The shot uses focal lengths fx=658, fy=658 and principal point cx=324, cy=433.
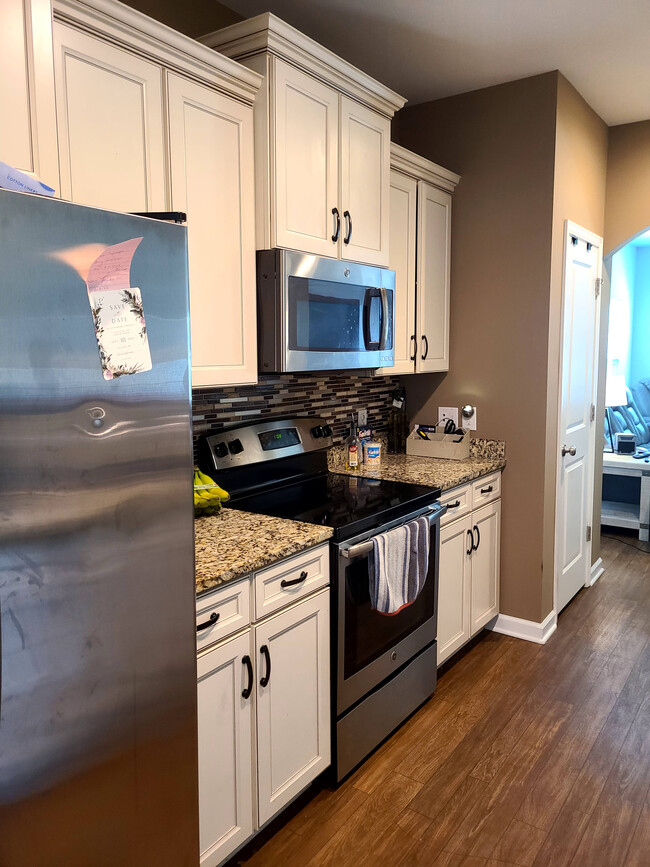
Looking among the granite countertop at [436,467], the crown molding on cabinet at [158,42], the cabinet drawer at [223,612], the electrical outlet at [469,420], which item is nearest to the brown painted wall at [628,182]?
the electrical outlet at [469,420]

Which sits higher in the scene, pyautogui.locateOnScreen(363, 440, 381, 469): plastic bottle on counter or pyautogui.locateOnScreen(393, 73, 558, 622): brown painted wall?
pyautogui.locateOnScreen(393, 73, 558, 622): brown painted wall

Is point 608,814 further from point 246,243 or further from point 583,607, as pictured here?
point 246,243

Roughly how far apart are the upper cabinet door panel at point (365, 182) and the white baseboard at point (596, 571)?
256 cm

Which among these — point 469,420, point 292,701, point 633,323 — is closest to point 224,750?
point 292,701

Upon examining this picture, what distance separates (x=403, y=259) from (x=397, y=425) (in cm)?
90

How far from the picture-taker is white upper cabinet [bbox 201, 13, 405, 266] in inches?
82.4

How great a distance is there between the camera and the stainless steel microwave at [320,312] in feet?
7.05

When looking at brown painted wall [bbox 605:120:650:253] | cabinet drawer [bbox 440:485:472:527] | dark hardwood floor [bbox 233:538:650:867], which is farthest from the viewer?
brown painted wall [bbox 605:120:650:253]

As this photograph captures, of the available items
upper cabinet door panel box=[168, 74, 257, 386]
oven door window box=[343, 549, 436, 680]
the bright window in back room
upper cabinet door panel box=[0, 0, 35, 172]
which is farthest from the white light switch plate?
the bright window in back room

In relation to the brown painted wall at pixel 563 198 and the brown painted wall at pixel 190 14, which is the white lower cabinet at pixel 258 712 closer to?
the brown painted wall at pixel 563 198

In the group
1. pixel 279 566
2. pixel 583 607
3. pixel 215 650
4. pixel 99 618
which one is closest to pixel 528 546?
pixel 583 607

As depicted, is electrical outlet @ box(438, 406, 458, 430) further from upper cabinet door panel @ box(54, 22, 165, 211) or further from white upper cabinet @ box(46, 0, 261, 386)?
upper cabinet door panel @ box(54, 22, 165, 211)

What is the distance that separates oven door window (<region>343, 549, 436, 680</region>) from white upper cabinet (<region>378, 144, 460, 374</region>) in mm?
1081

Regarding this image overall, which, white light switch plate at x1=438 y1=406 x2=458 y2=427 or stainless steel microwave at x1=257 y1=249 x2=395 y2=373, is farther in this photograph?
white light switch plate at x1=438 y1=406 x2=458 y2=427
